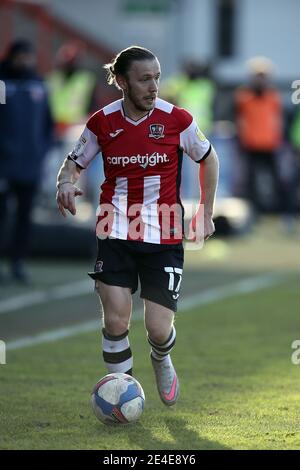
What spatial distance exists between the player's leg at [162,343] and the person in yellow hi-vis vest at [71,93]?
43.0ft

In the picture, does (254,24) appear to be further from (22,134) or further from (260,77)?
(22,134)

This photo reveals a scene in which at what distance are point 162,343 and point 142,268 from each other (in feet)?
1.38

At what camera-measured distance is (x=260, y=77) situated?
2078cm

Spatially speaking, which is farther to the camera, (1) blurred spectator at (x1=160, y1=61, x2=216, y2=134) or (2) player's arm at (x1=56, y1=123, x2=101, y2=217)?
(1) blurred spectator at (x1=160, y1=61, x2=216, y2=134)

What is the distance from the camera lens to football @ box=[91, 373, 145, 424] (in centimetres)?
719

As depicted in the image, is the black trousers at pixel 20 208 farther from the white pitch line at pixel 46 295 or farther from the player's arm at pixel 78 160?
the player's arm at pixel 78 160

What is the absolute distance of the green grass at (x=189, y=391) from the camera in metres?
6.82

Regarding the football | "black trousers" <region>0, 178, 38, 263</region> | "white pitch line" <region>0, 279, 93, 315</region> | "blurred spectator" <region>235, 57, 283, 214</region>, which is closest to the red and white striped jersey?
the football

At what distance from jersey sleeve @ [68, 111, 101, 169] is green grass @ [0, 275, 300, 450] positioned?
1.35m

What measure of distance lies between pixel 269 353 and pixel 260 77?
1125cm

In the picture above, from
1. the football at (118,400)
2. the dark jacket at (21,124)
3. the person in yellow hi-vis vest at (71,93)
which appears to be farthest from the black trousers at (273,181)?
the football at (118,400)

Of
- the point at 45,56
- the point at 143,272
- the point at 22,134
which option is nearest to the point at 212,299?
the point at 22,134

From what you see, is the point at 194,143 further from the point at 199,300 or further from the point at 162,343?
the point at 199,300

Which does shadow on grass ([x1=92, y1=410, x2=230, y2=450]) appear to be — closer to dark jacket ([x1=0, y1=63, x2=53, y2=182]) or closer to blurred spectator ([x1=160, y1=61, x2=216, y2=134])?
dark jacket ([x1=0, y1=63, x2=53, y2=182])
